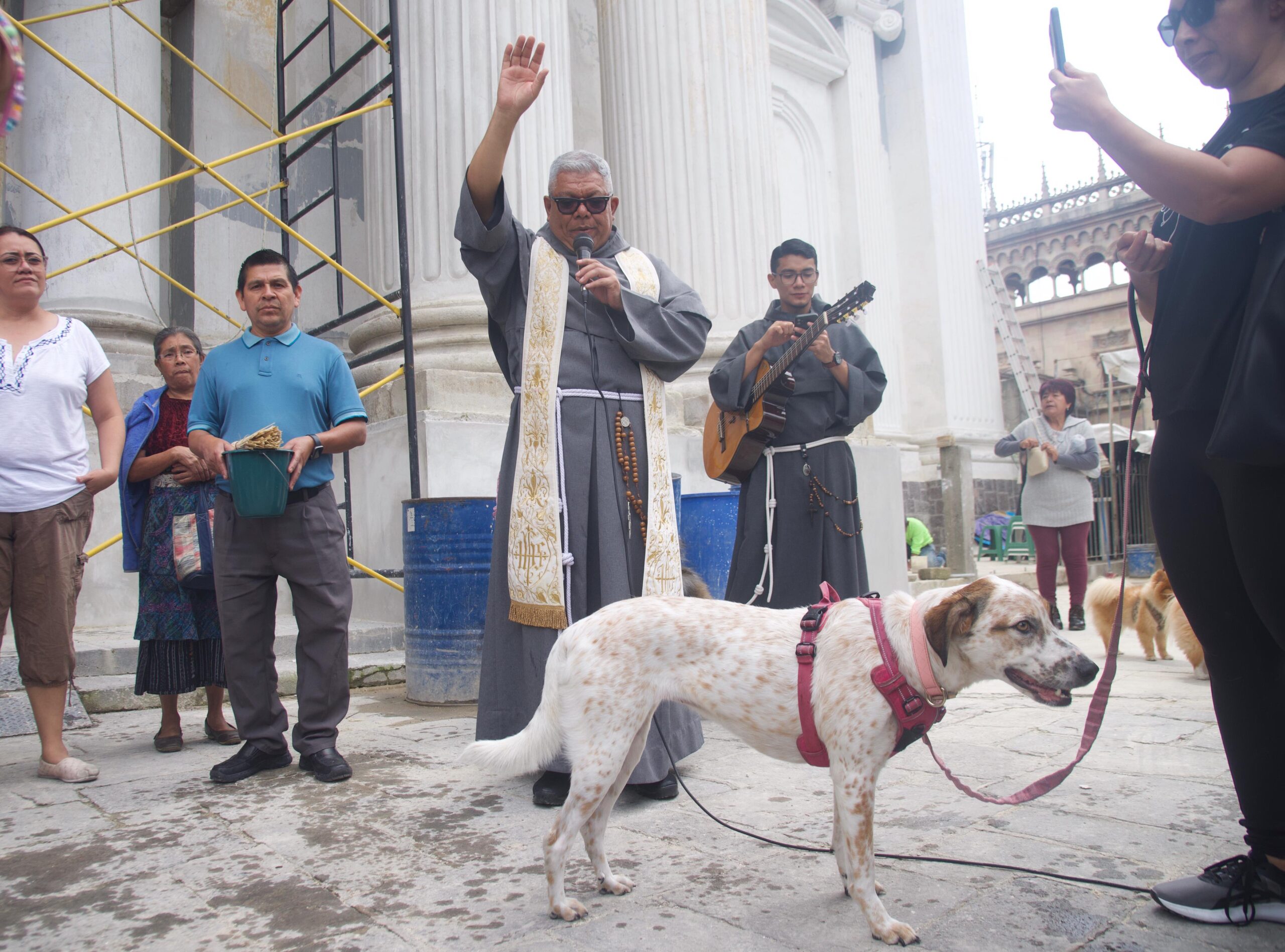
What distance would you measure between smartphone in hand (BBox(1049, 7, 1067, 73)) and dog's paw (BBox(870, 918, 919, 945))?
1.88 m

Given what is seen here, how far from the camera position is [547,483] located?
10.8 feet

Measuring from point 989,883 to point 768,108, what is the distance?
7.82m

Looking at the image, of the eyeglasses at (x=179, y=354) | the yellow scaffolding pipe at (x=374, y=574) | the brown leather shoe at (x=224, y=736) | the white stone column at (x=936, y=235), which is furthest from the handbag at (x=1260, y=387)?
the white stone column at (x=936, y=235)

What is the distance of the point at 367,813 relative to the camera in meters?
3.00

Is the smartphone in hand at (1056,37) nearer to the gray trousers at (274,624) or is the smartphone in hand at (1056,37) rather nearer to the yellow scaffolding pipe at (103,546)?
the gray trousers at (274,624)

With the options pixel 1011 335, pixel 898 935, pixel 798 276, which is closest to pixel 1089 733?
pixel 898 935

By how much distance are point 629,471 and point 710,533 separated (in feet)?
6.50

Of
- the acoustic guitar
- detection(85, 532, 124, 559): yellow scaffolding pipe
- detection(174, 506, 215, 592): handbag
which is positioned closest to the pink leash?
the acoustic guitar

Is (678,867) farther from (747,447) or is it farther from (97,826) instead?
(747,447)

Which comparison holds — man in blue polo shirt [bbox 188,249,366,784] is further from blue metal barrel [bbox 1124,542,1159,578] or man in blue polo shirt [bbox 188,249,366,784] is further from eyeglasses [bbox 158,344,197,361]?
blue metal barrel [bbox 1124,542,1159,578]

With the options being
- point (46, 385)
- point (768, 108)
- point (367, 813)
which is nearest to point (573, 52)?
point (768, 108)

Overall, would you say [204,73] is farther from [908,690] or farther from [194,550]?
[908,690]

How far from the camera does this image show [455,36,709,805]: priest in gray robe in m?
3.25

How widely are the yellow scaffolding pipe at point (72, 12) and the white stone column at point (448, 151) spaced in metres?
2.18
